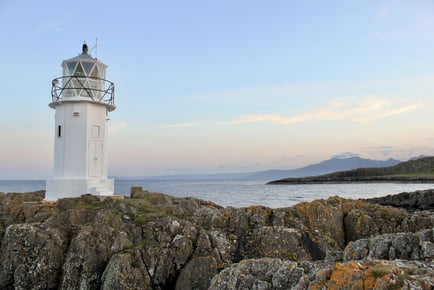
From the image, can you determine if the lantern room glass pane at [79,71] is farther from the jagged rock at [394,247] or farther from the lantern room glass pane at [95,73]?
the jagged rock at [394,247]

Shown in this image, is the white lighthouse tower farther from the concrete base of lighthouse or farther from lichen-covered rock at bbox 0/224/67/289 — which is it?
lichen-covered rock at bbox 0/224/67/289

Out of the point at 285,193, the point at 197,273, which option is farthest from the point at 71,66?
the point at 285,193

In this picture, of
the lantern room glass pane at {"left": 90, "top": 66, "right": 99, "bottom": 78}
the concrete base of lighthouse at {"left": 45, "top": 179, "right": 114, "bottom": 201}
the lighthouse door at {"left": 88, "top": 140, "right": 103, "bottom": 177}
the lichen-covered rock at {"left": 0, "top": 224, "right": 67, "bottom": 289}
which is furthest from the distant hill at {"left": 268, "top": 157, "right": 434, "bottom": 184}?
the lichen-covered rock at {"left": 0, "top": 224, "right": 67, "bottom": 289}

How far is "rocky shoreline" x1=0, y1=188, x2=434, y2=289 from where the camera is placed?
1311 centimetres

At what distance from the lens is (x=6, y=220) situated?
689 inches

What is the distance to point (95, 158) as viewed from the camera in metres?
22.4

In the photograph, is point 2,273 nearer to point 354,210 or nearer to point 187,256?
point 187,256

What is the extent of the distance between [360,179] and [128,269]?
423 feet

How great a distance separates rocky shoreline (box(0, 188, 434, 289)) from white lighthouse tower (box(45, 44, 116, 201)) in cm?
324

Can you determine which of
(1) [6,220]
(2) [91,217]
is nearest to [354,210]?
(2) [91,217]

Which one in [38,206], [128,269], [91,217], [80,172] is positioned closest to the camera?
[128,269]

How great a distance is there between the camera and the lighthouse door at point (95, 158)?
72.9 feet

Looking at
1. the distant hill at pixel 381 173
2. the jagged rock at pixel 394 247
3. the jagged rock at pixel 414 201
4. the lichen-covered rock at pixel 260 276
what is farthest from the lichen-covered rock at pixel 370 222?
the distant hill at pixel 381 173

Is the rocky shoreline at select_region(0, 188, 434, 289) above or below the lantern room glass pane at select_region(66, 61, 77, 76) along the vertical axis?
below
